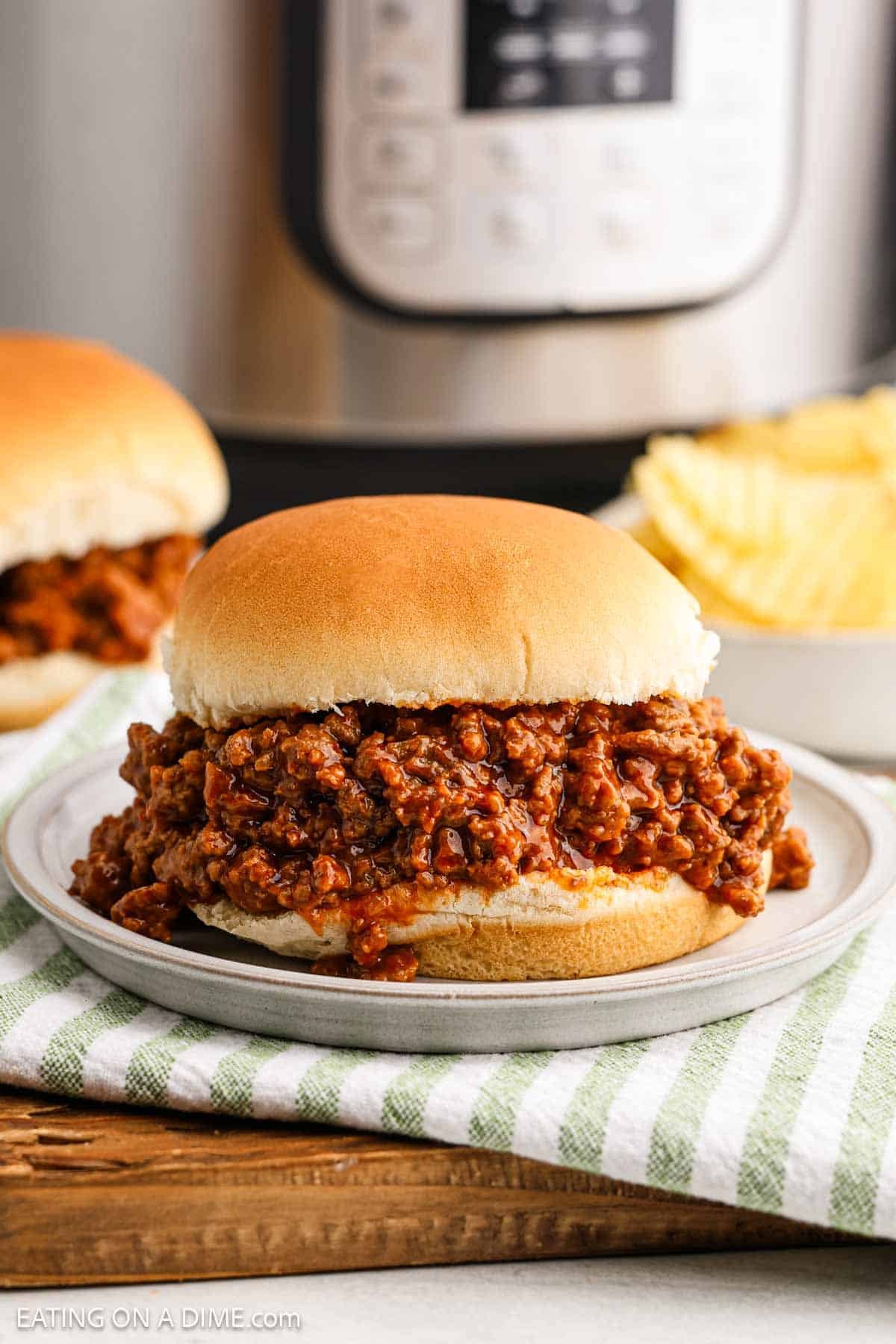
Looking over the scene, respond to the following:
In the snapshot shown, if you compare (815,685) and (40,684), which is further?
(40,684)

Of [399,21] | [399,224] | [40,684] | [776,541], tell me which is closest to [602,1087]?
[776,541]

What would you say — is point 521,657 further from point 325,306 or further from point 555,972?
point 325,306

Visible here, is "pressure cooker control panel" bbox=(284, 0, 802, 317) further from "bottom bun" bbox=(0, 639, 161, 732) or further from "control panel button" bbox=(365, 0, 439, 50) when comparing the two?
"bottom bun" bbox=(0, 639, 161, 732)

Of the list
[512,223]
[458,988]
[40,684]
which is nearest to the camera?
[458,988]

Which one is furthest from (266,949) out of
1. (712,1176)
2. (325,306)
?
(325,306)

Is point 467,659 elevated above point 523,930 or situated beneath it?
elevated above

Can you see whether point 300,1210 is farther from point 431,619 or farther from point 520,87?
point 520,87
